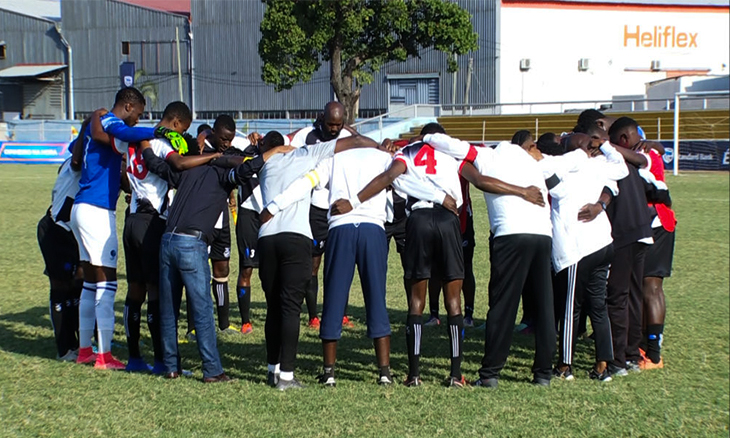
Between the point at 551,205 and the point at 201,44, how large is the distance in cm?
5209

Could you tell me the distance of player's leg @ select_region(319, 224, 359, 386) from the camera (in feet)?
21.9

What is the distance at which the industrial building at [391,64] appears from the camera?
159 feet

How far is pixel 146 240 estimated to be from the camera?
281 inches

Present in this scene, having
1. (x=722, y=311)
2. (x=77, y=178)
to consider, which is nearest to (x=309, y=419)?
(x=77, y=178)

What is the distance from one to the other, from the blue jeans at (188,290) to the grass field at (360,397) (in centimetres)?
29

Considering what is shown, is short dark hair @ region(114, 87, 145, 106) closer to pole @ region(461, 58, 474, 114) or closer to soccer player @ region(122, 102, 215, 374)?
soccer player @ region(122, 102, 215, 374)

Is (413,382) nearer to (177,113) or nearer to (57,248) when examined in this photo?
(177,113)

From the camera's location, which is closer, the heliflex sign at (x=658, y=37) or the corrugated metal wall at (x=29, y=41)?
the corrugated metal wall at (x=29, y=41)

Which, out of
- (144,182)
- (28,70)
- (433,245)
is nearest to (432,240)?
(433,245)

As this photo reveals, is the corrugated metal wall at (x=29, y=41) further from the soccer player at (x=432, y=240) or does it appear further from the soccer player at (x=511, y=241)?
the soccer player at (x=511, y=241)

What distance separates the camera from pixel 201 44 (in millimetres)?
56312

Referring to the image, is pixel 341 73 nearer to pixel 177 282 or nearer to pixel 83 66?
pixel 83 66

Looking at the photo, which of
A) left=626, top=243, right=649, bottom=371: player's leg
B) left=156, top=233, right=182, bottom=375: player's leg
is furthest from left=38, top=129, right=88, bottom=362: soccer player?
left=626, top=243, right=649, bottom=371: player's leg

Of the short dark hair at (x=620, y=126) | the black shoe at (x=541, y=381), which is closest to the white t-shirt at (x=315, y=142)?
the short dark hair at (x=620, y=126)
